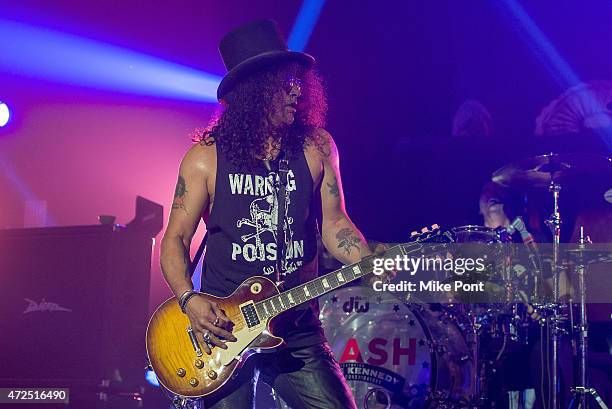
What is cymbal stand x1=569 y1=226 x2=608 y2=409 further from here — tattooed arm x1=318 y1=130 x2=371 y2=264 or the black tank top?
the black tank top

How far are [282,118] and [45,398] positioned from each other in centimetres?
311

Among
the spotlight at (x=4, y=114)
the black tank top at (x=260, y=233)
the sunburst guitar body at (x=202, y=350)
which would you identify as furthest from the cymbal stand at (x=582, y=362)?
the spotlight at (x=4, y=114)

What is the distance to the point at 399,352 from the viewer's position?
19.6ft

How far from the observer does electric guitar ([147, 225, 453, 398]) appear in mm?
3219

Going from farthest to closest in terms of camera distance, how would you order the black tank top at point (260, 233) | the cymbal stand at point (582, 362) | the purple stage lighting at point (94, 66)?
1. the purple stage lighting at point (94, 66)
2. the cymbal stand at point (582, 362)
3. the black tank top at point (260, 233)

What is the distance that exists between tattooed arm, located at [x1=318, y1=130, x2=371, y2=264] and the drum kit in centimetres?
248

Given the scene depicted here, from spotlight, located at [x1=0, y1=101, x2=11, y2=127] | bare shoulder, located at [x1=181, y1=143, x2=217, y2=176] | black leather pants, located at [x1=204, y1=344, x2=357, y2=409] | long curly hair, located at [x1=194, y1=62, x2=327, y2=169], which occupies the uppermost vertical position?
spotlight, located at [x1=0, y1=101, x2=11, y2=127]

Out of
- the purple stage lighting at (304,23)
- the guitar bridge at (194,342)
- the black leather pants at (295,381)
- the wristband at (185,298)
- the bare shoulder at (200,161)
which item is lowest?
the black leather pants at (295,381)

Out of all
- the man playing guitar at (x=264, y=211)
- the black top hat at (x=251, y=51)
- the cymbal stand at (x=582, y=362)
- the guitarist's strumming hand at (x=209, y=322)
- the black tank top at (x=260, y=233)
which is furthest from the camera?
the cymbal stand at (x=582, y=362)

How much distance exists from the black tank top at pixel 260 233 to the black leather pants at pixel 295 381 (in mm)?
94

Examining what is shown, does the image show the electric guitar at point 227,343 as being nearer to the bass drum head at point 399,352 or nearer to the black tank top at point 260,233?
the black tank top at point 260,233

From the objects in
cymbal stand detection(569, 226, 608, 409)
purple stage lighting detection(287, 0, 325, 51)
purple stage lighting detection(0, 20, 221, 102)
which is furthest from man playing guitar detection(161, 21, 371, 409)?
purple stage lighting detection(0, 20, 221, 102)

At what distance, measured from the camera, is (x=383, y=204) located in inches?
299

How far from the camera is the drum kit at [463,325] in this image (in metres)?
5.84
